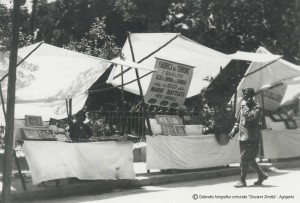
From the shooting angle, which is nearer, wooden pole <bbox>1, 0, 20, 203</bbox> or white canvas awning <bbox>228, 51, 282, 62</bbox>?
wooden pole <bbox>1, 0, 20, 203</bbox>

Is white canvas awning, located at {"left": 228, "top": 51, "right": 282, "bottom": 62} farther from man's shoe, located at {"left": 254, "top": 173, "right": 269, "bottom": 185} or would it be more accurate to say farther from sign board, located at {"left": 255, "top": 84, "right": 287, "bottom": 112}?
man's shoe, located at {"left": 254, "top": 173, "right": 269, "bottom": 185}

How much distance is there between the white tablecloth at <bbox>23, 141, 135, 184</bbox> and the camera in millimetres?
9805

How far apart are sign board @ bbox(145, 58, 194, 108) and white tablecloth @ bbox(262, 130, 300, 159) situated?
3.63m

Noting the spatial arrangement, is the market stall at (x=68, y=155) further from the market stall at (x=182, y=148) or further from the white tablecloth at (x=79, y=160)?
the market stall at (x=182, y=148)

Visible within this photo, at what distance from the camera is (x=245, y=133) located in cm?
1130

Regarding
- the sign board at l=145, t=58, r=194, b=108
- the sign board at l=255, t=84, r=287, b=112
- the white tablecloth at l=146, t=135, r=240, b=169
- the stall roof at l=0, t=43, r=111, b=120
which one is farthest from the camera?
the sign board at l=255, t=84, r=287, b=112

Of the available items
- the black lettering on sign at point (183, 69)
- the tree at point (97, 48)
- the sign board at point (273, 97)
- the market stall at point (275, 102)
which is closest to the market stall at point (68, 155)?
the black lettering on sign at point (183, 69)

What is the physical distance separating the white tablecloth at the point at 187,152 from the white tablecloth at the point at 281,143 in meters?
1.77

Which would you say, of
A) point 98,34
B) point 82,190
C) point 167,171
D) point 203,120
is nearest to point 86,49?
point 98,34

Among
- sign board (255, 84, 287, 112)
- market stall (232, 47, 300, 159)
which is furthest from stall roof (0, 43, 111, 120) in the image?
sign board (255, 84, 287, 112)

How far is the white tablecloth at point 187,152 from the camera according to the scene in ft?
41.7

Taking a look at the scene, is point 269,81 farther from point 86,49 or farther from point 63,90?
point 86,49

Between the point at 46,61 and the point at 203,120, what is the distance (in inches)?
238

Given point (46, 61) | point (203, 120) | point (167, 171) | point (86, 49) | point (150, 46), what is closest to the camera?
point (46, 61)
